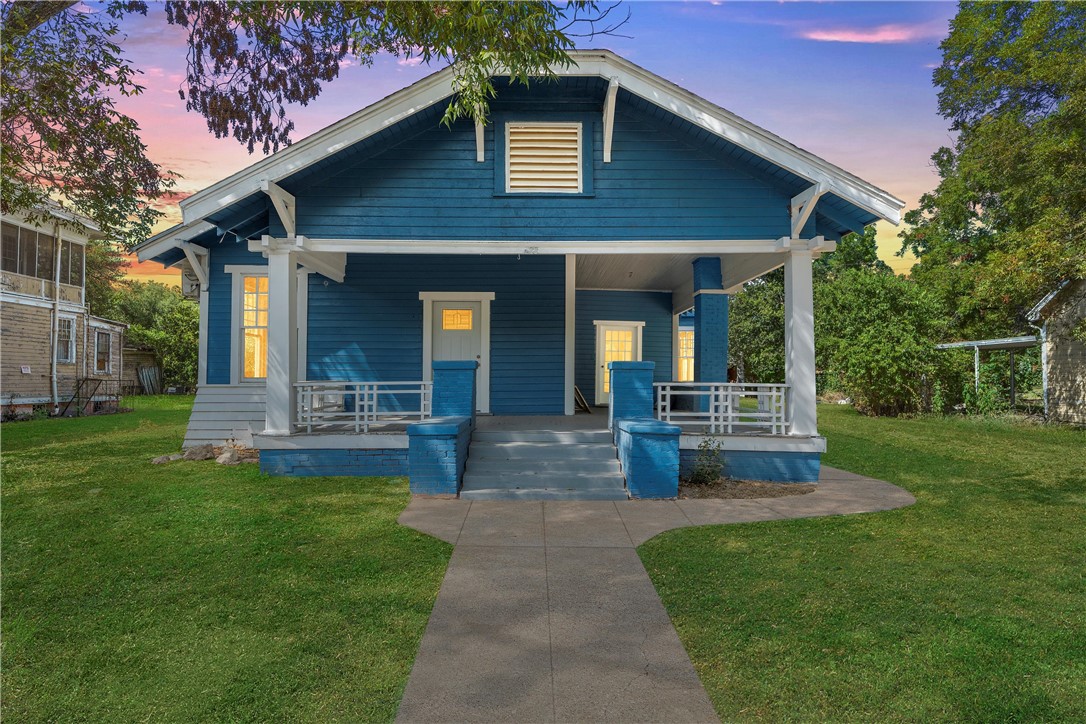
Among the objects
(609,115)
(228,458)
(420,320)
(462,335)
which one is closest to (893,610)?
(609,115)

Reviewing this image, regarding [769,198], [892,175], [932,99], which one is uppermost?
[932,99]

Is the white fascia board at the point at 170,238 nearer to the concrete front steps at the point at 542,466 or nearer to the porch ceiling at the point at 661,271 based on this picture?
the concrete front steps at the point at 542,466

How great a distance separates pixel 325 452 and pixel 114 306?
40.4m

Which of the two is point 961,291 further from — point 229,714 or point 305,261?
point 229,714

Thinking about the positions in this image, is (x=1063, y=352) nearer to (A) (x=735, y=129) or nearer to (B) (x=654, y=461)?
(A) (x=735, y=129)

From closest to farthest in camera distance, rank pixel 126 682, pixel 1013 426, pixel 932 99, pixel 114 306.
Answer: pixel 126 682
pixel 1013 426
pixel 932 99
pixel 114 306

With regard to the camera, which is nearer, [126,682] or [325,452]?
[126,682]

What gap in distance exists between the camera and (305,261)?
9.77 m

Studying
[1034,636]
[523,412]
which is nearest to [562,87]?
[523,412]

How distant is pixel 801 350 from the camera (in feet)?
28.5

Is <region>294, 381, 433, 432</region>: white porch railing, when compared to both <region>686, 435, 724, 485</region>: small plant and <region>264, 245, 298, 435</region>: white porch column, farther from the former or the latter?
<region>686, 435, 724, 485</region>: small plant

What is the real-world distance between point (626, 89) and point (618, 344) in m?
7.08

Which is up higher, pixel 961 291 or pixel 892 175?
pixel 892 175

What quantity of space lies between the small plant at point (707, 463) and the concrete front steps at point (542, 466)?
3.62ft
